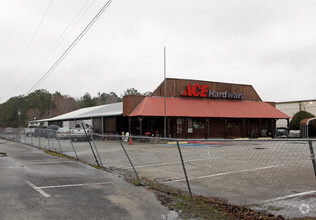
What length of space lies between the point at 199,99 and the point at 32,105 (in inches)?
2941

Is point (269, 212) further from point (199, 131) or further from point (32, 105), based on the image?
point (32, 105)

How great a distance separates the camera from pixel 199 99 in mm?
34219

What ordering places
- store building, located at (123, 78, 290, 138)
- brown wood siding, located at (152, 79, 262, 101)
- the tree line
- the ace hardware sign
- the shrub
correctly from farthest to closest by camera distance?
the tree line
the shrub
the ace hardware sign
brown wood siding, located at (152, 79, 262, 101)
store building, located at (123, 78, 290, 138)

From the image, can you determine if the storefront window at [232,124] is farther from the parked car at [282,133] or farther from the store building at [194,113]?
the parked car at [282,133]

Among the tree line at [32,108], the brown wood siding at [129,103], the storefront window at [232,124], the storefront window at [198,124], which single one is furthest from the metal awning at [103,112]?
the tree line at [32,108]

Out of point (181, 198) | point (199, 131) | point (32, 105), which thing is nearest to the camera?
point (181, 198)

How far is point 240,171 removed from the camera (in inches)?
384

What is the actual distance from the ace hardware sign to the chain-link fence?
21519 millimetres

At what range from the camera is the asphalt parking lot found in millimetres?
5430

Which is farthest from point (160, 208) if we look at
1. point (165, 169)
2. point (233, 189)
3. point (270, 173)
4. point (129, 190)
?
point (270, 173)

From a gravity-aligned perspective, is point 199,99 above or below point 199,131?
above

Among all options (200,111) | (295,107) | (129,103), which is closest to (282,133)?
(200,111)

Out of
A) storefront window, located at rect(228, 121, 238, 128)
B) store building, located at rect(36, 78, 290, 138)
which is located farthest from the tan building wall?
storefront window, located at rect(228, 121, 238, 128)

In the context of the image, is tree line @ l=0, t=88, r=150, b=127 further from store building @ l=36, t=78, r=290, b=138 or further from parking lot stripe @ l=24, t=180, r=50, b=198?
parking lot stripe @ l=24, t=180, r=50, b=198
